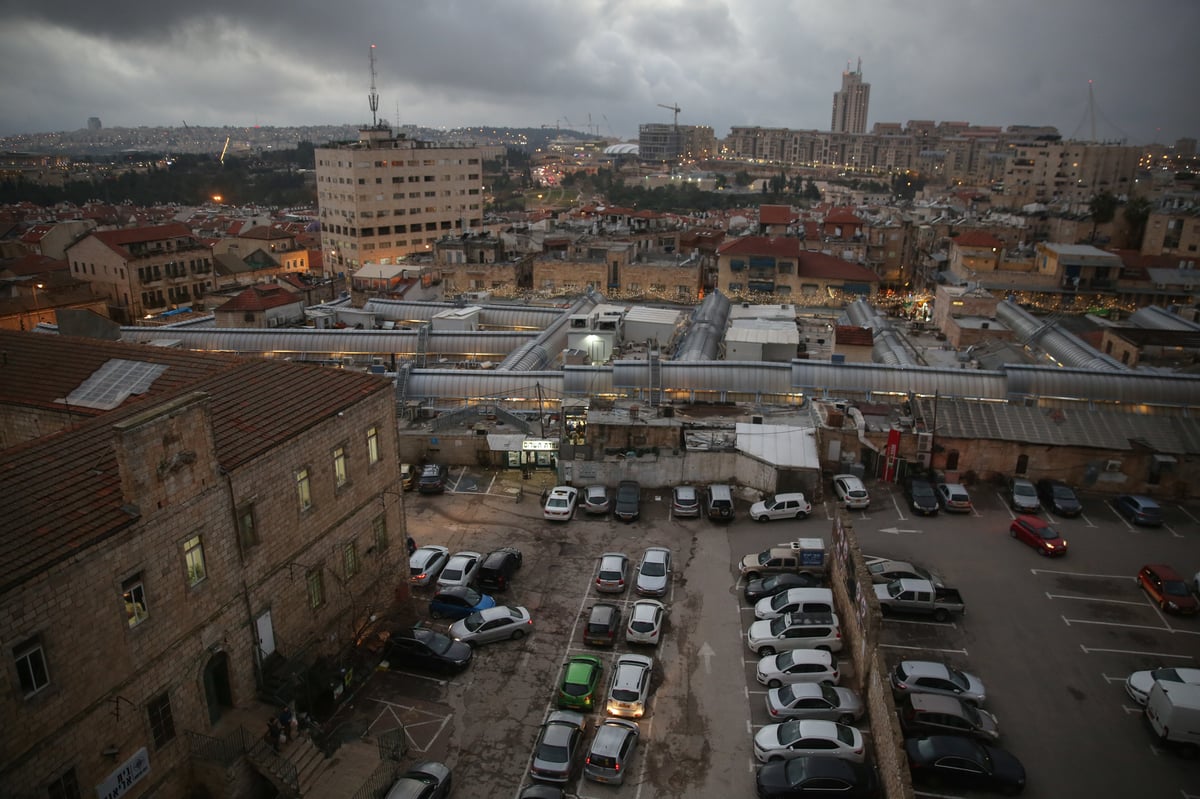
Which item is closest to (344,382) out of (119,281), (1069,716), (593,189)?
(1069,716)

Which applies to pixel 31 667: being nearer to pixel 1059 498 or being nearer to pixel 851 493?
pixel 851 493

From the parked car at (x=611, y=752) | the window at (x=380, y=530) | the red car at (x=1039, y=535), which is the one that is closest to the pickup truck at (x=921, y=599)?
the red car at (x=1039, y=535)

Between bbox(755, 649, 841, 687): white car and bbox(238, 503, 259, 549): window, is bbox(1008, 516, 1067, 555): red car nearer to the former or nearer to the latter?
bbox(755, 649, 841, 687): white car

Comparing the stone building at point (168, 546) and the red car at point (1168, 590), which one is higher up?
the stone building at point (168, 546)

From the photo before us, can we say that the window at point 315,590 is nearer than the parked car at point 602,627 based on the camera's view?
Yes

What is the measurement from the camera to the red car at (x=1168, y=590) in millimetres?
17969

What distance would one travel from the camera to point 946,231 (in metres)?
64.5

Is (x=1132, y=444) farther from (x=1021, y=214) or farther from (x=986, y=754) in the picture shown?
(x=1021, y=214)

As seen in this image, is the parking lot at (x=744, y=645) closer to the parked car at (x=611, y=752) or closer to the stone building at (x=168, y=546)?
the parked car at (x=611, y=752)

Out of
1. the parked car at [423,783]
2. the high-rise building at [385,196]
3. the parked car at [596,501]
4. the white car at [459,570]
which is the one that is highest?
the high-rise building at [385,196]

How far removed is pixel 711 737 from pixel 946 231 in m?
60.6

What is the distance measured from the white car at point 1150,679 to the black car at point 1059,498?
289 inches

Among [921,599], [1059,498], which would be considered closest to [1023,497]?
[1059,498]

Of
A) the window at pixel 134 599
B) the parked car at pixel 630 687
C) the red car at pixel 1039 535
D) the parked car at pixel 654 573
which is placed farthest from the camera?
the red car at pixel 1039 535
